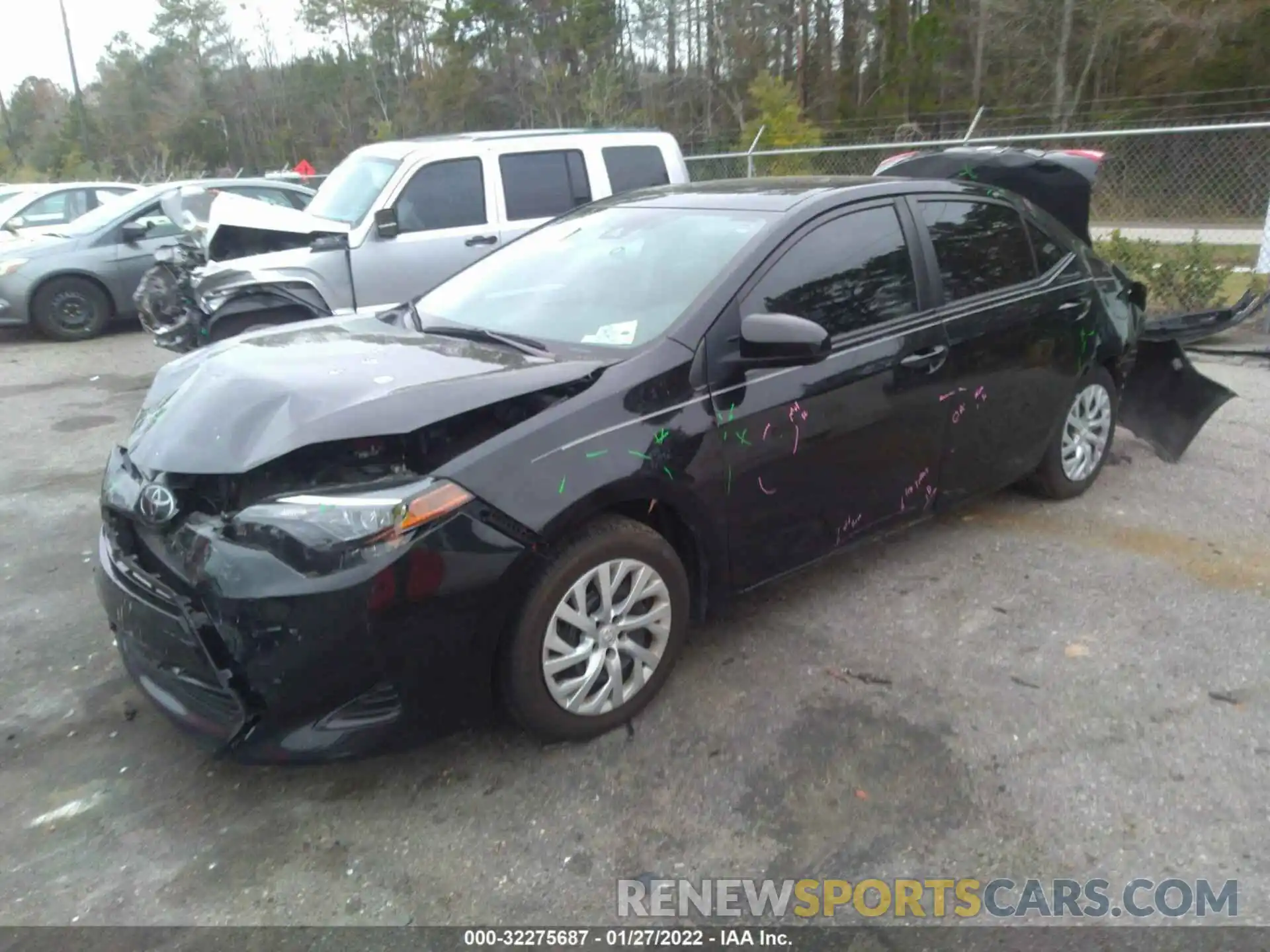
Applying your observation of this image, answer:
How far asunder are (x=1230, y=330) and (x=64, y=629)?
9697 millimetres

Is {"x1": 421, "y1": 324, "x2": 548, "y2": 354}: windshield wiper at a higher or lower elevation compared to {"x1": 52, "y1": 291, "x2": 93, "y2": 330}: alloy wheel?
higher

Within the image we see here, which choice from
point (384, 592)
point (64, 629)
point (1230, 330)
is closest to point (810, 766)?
point (384, 592)

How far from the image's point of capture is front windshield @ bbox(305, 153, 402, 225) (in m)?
7.63

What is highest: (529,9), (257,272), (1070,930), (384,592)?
(529,9)

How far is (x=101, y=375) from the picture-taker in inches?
362

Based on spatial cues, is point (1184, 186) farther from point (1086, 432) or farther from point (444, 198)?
point (444, 198)

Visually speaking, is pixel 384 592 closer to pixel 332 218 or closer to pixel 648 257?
pixel 648 257

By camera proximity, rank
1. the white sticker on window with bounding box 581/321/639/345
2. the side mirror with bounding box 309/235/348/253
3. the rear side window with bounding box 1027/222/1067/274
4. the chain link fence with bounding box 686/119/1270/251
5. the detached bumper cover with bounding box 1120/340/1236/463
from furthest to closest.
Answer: the chain link fence with bounding box 686/119/1270/251, the side mirror with bounding box 309/235/348/253, the detached bumper cover with bounding box 1120/340/1236/463, the rear side window with bounding box 1027/222/1067/274, the white sticker on window with bounding box 581/321/639/345

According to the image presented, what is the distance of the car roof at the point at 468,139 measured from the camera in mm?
7695

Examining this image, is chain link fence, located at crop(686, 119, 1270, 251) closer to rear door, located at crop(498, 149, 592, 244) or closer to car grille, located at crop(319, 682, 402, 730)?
rear door, located at crop(498, 149, 592, 244)

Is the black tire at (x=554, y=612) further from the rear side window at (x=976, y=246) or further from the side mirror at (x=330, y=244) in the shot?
the side mirror at (x=330, y=244)

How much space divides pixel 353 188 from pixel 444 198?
2.85 feet

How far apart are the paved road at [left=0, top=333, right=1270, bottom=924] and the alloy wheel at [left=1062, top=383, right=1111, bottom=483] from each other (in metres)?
0.80

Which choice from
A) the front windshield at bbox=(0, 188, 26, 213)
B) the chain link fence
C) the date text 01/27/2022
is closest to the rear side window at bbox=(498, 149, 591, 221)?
the chain link fence
